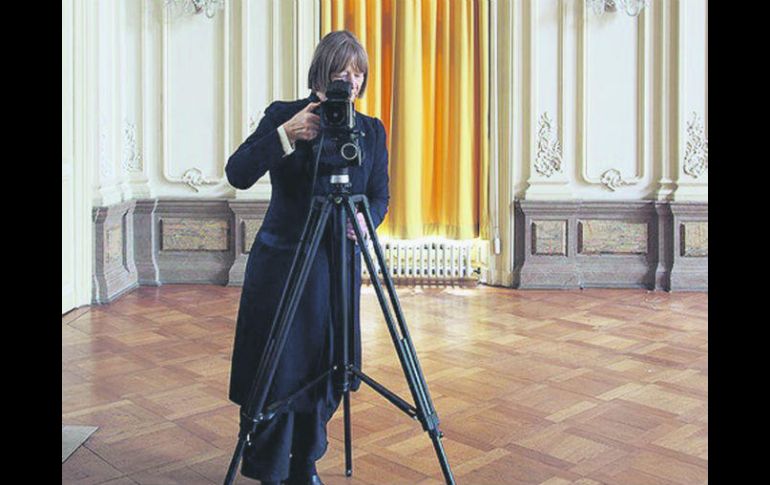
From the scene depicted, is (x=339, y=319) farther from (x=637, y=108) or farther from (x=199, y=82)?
(x=637, y=108)

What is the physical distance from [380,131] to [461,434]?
1.23 metres

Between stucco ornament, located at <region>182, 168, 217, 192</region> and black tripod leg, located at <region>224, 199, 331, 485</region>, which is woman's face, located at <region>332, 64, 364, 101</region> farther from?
stucco ornament, located at <region>182, 168, 217, 192</region>

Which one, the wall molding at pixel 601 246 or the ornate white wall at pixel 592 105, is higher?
the ornate white wall at pixel 592 105

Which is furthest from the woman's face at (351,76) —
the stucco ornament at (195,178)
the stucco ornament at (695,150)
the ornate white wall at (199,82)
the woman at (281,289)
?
the stucco ornament at (695,150)

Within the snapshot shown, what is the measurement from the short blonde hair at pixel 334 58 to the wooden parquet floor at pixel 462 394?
1.20 meters

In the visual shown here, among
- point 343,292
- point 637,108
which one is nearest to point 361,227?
point 343,292

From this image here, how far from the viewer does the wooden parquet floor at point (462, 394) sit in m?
2.77

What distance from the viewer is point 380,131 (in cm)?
245

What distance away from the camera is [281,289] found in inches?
89.5

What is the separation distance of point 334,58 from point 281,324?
0.67 metres

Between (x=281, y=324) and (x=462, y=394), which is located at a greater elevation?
(x=281, y=324)

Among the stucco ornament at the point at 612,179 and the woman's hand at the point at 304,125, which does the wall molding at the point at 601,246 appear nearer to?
the stucco ornament at the point at 612,179

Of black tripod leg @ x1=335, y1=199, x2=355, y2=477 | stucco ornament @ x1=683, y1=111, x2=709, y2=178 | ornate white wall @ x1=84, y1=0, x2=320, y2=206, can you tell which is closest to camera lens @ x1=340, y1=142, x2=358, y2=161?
black tripod leg @ x1=335, y1=199, x2=355, y2=477
